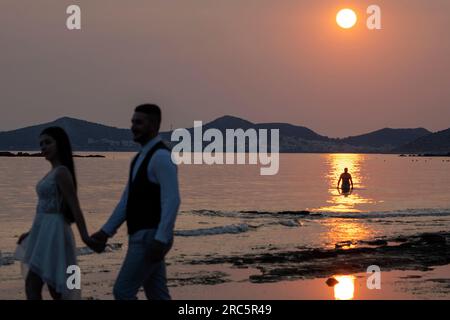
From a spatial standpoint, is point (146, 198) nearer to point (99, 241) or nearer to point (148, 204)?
point (148, 204)

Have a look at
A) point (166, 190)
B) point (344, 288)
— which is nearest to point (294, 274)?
point (344, 288)

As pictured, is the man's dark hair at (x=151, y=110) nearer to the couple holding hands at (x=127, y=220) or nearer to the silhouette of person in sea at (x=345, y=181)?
the couple holding hands at (x=127, y=220)

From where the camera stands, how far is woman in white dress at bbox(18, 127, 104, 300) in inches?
271

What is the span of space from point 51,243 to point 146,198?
1073mm

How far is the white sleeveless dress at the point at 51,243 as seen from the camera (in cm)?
688

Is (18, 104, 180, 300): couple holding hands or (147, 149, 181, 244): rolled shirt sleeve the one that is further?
(18, 104, 180, 300): couple holding hands

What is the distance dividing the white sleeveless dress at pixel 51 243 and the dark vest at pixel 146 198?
822 mm

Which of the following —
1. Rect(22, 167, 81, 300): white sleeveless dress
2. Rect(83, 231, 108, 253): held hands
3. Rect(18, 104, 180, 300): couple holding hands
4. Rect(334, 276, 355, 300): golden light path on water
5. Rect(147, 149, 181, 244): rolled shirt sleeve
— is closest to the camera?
Rect(147, 149, 181, 244): rolled shirt sleeve

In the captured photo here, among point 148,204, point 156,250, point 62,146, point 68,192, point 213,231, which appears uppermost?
point 62,146

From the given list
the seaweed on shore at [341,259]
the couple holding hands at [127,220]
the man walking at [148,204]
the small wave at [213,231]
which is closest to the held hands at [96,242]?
the couple holding hands at [127,220]

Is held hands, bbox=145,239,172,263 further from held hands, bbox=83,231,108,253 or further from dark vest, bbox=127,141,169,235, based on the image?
held hands, bbox=83,231,108,253

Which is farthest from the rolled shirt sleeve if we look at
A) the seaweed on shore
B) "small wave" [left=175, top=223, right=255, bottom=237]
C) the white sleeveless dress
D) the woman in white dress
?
"small wave" [left=175, top=223, right=255, bottom=237]

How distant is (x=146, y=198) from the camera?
6465 mm
